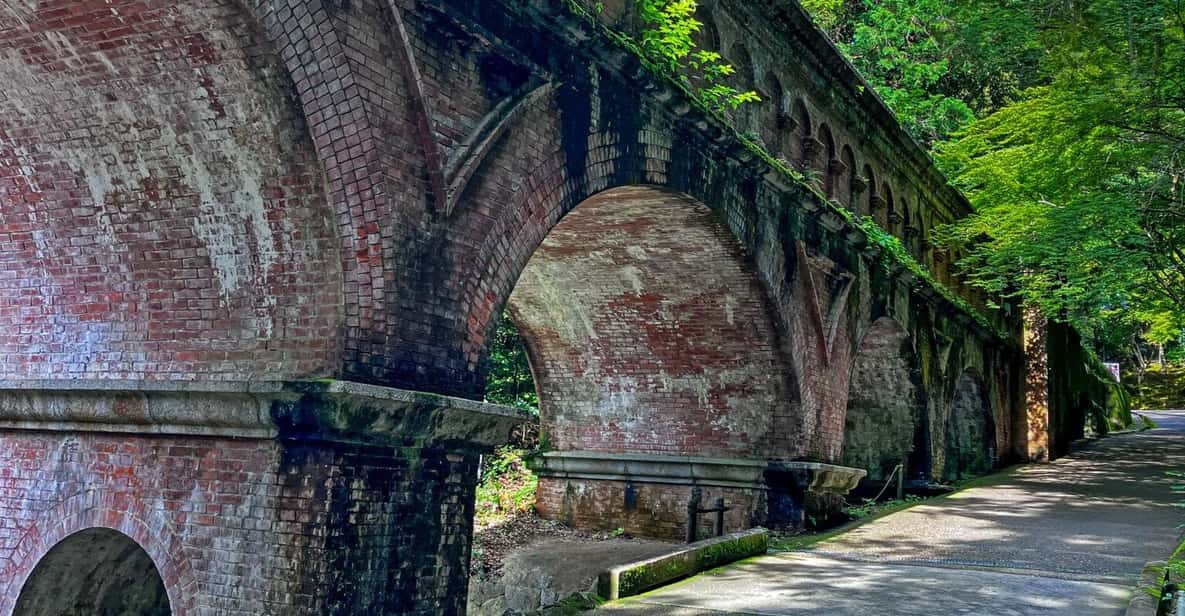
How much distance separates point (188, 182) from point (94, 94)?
0.71 meters

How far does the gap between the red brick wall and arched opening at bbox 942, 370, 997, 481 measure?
17662mm

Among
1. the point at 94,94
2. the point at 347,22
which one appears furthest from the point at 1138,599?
the point at 94,94

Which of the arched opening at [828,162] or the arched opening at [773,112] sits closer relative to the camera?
the arched opening at [773,112]

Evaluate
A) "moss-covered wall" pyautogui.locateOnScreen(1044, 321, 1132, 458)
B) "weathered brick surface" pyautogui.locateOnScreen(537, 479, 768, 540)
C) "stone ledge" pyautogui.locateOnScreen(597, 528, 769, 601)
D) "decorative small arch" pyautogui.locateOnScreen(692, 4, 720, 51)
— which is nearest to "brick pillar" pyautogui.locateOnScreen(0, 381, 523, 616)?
"stone ledge" pyautogui.locateOnScreen(597, 528, 769, 601)

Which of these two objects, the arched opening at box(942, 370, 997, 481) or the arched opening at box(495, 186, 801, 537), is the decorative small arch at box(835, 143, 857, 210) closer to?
the arched opening at box(495, 186, 801, 537)

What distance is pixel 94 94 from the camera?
601cm

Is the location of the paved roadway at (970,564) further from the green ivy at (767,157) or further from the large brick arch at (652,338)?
the green ivy at (767,157)

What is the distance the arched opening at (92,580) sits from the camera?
6551mm

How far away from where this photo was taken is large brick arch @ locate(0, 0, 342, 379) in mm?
5594

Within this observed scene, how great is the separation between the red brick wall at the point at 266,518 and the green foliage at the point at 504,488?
6.82 m

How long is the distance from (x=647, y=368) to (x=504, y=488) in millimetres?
3372

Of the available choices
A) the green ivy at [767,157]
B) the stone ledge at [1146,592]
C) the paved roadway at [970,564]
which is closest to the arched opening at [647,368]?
the green ivy at [767,157]

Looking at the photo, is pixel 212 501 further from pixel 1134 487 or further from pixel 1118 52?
pixel 1134 487

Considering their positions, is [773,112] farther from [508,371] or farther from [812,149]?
[508,371]
